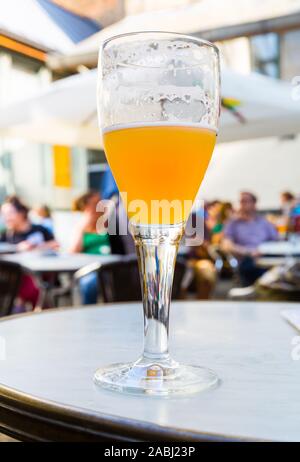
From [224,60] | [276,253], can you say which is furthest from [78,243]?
[224,60]

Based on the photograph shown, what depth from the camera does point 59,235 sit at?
607 cm

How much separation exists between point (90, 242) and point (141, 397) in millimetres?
3532

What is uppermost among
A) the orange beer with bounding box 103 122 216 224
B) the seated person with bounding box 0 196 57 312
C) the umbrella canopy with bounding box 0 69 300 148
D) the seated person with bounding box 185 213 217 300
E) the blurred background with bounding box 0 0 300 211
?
the blurred background with bounding box 0 0 300 211

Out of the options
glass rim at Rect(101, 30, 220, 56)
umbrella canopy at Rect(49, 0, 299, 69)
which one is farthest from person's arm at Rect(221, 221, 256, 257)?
umbrella canopy at Rect(49, 0, 299, 69)

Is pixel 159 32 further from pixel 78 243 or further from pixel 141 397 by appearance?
pixel 78 243

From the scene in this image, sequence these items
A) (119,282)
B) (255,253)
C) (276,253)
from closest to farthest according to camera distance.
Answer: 1. (119,282)
2. (276,253)
3. (255,253)

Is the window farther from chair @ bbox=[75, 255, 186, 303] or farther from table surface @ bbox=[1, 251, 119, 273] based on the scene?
chair @ bbox=[75, 255, 186, 303]

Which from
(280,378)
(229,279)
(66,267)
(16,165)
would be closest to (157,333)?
(280,378)

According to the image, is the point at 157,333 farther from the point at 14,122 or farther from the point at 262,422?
the point at 14,122

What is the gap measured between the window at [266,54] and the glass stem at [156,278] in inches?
465

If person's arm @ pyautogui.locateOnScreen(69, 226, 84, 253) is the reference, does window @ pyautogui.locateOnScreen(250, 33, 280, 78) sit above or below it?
above

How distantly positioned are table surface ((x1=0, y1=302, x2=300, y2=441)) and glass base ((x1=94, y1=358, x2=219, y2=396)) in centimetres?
1

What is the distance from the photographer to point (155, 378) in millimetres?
519

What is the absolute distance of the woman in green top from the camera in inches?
146
